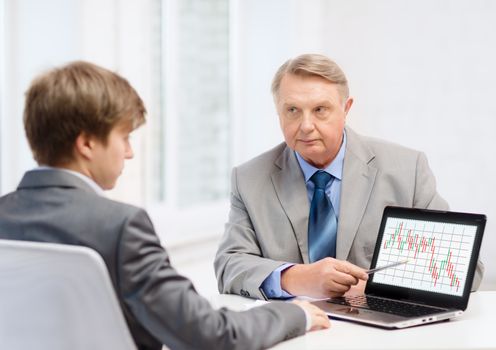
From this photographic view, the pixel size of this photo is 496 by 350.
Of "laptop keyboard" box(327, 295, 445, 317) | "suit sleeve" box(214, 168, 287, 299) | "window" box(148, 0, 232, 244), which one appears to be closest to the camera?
"laptop keyboard" box(327, 295, 445, 317)

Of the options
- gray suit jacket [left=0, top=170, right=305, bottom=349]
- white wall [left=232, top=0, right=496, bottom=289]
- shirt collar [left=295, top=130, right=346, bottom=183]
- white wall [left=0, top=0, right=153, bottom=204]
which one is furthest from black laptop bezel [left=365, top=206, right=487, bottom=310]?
white wall [left=0, top=0, right=153, bottom=204]

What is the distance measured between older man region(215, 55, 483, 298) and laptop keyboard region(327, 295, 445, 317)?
0.95ft

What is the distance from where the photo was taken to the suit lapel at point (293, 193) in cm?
231

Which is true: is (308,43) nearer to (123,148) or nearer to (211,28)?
(211,28)

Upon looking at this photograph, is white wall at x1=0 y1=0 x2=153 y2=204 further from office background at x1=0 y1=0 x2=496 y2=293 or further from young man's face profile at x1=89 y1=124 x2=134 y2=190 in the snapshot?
young man's face profile at x1=89 y1=124 x2=134 y2=190

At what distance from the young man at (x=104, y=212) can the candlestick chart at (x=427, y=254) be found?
55cm

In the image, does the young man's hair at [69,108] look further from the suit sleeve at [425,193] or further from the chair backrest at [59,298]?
the suit sleeve at [425,193]

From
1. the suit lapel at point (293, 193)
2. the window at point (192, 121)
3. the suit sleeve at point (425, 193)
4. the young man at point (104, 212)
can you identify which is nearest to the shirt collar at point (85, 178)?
the young man at point (104, 212)

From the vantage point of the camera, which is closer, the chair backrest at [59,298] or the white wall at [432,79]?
the chair backrest at [59,298]

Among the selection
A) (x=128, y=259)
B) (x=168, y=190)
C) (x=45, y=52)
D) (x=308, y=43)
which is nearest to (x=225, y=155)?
(x=168, y=190)

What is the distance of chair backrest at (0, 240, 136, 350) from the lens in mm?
1346

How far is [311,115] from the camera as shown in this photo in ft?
7.64

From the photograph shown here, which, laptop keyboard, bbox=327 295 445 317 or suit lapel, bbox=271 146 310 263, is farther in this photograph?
suit lapel, bbox=271 146 310 263

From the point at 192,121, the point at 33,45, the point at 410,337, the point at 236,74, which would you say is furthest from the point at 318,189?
the point at 236,74
